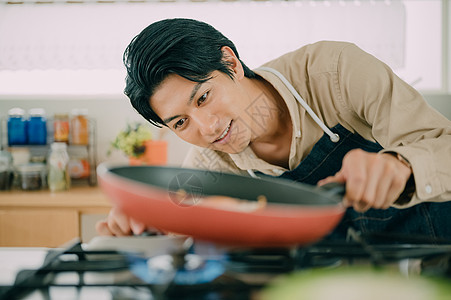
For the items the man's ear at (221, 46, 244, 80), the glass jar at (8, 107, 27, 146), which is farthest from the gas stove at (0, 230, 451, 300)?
the glass jar at (8, 107, 27, 146)

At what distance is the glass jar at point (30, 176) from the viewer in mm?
2117

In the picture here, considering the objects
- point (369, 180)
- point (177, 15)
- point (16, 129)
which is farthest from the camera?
point (177, 15)

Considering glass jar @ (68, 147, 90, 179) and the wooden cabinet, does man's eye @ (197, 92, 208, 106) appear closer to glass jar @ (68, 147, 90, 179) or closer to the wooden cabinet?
the wooden cabinet

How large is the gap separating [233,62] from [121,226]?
47cm

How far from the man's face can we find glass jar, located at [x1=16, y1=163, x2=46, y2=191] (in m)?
1.46

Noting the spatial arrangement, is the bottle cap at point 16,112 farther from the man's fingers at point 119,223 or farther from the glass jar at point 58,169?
the man's fingers at point 119,223

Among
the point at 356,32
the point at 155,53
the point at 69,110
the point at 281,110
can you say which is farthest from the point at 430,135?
the point at 69,110

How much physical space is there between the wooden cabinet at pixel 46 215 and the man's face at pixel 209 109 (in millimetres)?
1141

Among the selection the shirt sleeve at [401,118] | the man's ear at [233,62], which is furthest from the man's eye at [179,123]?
the shirt sleeve at [401,118]

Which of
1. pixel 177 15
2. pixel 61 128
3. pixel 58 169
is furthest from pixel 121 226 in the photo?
pixel 177 15

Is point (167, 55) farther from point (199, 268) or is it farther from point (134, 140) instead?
point (134, 140)

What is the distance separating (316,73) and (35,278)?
758 millimetres

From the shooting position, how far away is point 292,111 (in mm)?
983

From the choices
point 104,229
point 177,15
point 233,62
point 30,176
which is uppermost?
point 177,15
